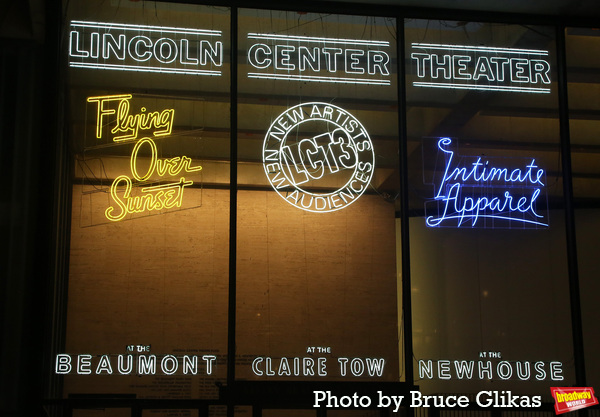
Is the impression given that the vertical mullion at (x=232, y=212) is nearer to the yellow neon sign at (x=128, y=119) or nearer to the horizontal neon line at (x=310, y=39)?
the horizontal neon line at (x=310, y=39)

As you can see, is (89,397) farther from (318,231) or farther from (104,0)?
(104,0)

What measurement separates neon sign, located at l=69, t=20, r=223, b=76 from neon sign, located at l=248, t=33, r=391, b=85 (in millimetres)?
399

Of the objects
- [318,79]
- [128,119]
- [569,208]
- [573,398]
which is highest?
[318,79]

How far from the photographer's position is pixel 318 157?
20.9ft

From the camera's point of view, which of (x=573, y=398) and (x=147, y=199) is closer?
(x=147, y=199)

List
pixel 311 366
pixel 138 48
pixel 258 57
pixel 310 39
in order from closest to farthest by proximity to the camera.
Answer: pixel 311 366
pixel 138 48
pixel 258 57
pixel 310 39

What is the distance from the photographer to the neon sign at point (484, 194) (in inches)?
257

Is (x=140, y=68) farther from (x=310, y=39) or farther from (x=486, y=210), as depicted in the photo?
(x=486, y=210)

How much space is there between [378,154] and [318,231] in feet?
3.12

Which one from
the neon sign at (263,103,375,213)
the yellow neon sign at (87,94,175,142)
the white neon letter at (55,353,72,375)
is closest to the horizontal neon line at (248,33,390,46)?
the neon sign at (263,103,375,213)

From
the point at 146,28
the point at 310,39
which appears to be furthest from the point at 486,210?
the point at 146,28

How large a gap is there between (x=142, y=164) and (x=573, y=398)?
450 centimetres

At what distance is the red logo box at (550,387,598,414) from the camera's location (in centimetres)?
623

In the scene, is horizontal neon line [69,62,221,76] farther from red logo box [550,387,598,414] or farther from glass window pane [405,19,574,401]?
red logo box [550,387,598,414]
